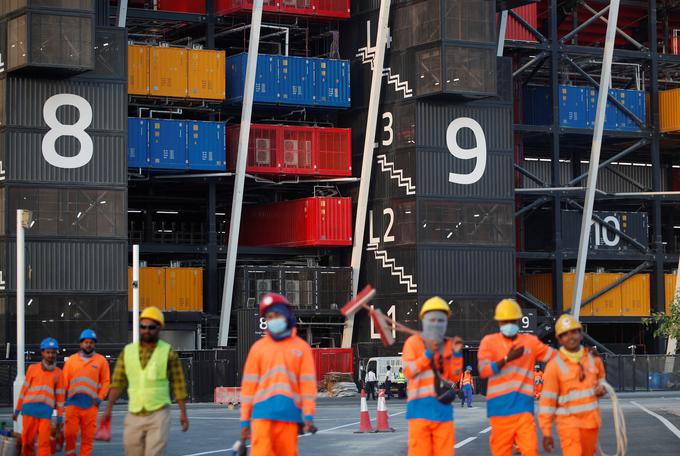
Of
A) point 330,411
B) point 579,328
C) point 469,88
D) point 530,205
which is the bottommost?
point 330,411

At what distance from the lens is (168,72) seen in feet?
223

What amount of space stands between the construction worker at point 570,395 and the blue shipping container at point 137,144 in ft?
164

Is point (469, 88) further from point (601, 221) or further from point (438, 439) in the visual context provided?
point (438, 439)

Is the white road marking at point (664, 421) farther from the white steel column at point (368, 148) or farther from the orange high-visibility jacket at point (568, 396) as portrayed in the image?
the white steel column at point (368, 148)

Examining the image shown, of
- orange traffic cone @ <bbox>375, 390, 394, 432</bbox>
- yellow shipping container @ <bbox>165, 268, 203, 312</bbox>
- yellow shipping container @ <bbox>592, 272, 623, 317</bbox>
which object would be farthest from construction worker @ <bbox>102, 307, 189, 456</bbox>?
yellow shipping container @ <bbox>592, 272, 623, 317</bbox>

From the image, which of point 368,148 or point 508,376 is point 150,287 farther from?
point 508,376

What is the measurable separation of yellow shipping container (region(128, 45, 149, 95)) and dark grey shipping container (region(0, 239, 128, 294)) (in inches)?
333

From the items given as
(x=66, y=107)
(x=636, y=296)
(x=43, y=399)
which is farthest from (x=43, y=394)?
(x=636, y=296)

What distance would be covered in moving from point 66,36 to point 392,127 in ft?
54.6

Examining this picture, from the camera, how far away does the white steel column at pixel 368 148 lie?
69062 mm

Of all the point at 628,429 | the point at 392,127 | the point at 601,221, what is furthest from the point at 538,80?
the point at 628,429

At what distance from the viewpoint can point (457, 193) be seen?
6894 centimetres

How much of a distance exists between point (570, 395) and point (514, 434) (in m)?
0.82

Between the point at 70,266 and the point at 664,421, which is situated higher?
the point at 70,266
